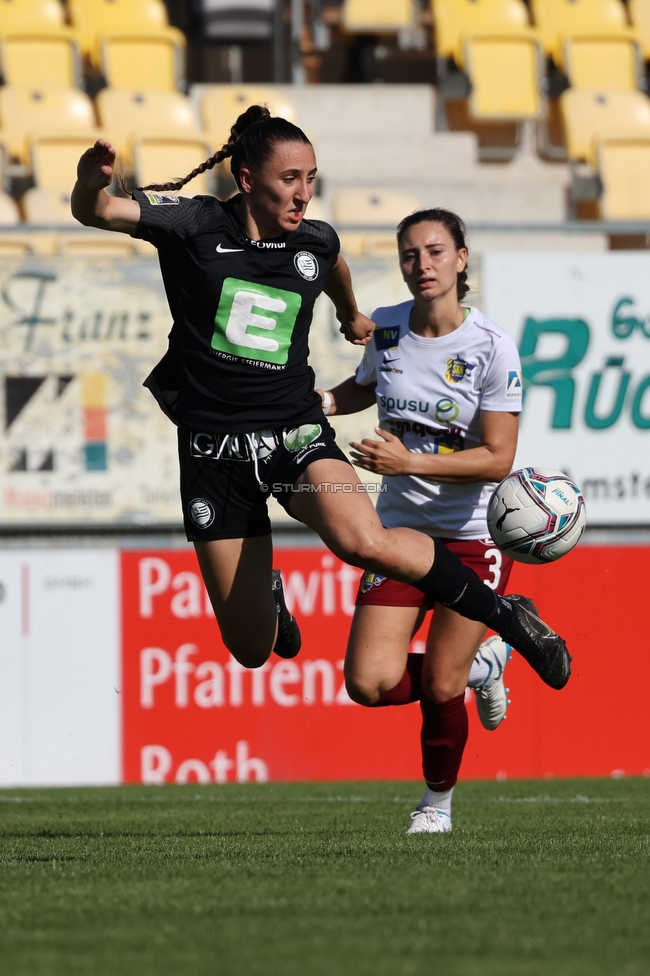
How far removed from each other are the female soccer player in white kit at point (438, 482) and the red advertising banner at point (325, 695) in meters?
3.51

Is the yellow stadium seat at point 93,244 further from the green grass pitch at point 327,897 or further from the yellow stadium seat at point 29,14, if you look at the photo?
the yellow stadium seat at point 29,14

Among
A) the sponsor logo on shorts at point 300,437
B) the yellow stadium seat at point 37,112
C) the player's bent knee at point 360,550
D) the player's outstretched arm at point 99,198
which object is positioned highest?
the yellow stadium seat at point 37,112

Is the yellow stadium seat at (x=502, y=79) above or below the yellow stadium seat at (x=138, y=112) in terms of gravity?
above

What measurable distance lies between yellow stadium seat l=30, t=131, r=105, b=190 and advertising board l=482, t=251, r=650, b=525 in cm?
424

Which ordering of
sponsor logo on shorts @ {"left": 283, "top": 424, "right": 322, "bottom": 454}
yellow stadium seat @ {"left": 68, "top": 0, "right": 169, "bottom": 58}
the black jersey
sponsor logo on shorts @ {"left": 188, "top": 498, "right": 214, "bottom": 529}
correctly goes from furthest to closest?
1. yellow stadium seat @ {"left": 68, "top": 0, "right": 169, "bottom": 58}
2. sponsor logo on shorts @ {"left": 188, "top": 498, "right": 214, "bottom": 529}
3. sponsor logo on shorts @ {"left": 283, "top": 424, "right": 322, "bottom": 454}
4. the black jersey

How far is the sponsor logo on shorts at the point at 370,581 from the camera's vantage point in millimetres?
5602

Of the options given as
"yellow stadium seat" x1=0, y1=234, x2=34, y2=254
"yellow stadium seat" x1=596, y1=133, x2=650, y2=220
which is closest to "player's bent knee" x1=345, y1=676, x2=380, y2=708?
"yellow stadium seat" x1=0, y1=234, x2=34, y2=254

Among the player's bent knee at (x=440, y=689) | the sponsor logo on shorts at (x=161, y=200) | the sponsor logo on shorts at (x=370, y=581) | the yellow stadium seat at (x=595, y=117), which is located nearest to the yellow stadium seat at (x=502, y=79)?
the yellow stadium seat at (x=595, y=117)

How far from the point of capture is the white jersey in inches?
219

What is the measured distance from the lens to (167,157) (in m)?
11.9

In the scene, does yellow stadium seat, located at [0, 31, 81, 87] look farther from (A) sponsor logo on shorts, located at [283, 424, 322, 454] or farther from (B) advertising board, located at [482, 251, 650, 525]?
(A) sponsor logo on shorts, located at [283, 424, 322, 454]

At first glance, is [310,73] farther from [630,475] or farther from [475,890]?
[475,890]

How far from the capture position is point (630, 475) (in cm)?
953

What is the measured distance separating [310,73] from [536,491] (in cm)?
1018
